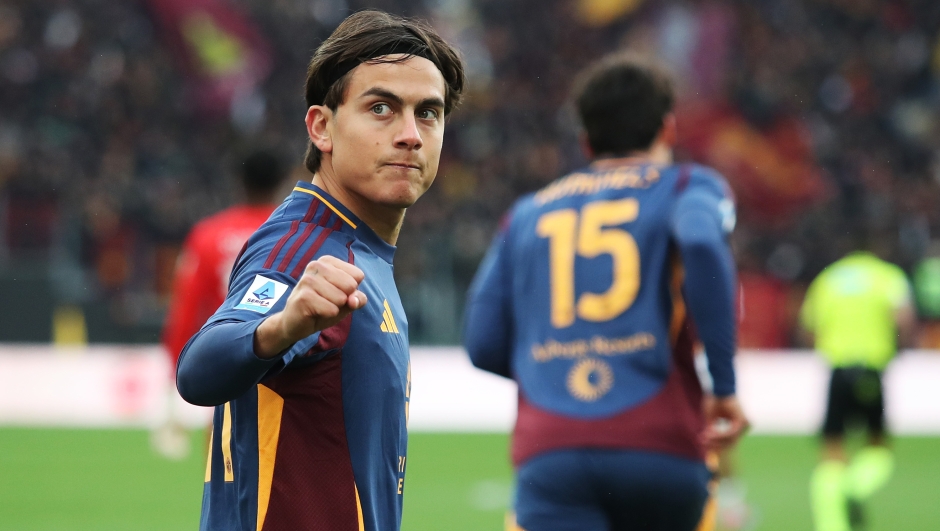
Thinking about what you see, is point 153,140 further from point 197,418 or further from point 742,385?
point 742,385

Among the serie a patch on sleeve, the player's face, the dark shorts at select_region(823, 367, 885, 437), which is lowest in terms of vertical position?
the serie a patch on sleeve

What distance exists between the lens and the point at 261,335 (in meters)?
2.07

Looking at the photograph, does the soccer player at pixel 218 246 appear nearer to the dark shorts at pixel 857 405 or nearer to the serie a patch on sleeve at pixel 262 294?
the serie a patch on sleeve at pixel 262 294

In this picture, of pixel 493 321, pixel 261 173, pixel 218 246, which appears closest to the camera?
pixel 493 321

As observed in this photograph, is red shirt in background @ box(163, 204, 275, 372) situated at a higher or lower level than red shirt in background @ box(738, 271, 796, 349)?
lower

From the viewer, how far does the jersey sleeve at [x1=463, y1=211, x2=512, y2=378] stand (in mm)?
4016

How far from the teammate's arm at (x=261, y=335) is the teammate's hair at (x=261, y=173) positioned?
4.38 m

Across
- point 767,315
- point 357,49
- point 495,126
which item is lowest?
point 357,49

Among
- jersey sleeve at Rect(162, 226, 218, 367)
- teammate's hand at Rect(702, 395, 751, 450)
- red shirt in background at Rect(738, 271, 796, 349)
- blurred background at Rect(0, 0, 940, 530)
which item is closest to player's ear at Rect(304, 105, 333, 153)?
teammate's hand at Rect(702, 395, 751, 450)

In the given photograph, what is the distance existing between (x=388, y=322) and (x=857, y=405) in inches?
300

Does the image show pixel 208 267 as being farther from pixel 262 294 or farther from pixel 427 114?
pixel 262 294

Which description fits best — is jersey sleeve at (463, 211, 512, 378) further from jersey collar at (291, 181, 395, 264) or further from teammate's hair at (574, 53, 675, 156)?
jersey collar at (291, 181, 395, 264)

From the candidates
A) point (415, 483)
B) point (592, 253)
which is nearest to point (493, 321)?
point (592, 253)

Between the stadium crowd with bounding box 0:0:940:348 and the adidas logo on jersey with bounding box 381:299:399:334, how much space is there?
13.2 m
